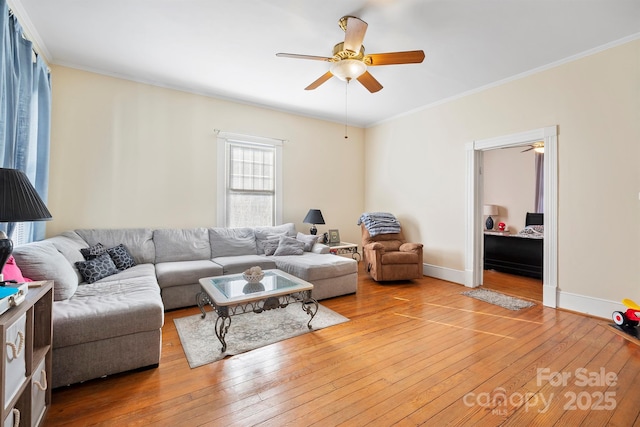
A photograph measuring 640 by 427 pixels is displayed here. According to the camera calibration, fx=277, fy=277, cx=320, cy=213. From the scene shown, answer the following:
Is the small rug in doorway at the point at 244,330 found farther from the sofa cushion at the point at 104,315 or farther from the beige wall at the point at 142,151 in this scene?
the beige wall at the point at 142,151

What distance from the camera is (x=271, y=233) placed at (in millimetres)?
4527

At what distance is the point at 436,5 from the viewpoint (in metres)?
2.35

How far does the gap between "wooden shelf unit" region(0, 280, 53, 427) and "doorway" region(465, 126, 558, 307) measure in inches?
181

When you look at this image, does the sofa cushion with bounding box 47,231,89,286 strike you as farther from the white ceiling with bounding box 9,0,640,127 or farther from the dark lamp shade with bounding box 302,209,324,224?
the dark lamp shade with bounding box 302,209,324,224

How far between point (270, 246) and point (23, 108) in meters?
2.97

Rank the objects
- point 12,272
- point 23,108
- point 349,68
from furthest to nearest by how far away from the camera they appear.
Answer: point 349,68, point 23,108, point 12,272

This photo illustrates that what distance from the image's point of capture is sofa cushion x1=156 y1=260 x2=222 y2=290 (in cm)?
314

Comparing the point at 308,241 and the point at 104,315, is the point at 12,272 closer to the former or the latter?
the point at 104,315

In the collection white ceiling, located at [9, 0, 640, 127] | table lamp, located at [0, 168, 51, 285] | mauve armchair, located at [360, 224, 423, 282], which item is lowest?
mauve armchair, located at [360, 224, 423, 282]

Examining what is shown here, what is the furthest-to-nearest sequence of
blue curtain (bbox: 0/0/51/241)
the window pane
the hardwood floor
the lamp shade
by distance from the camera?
1. the lamp shade
2. the window pane
3. blue curtain (bbox: 0/0/51/241)
4. the hardwood floor

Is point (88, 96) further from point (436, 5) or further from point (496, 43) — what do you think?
point (496, 43)

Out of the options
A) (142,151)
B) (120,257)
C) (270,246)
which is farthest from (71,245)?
(270,246)

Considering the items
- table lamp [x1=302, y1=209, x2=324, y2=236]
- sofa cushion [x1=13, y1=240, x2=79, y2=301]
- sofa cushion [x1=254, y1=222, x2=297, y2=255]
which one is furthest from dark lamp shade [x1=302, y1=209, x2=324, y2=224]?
sofa cushion [x1=13, y1=240, x2=79, y2=301]

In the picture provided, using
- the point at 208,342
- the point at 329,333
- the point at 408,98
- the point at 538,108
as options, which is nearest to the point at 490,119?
the point at 538,108
